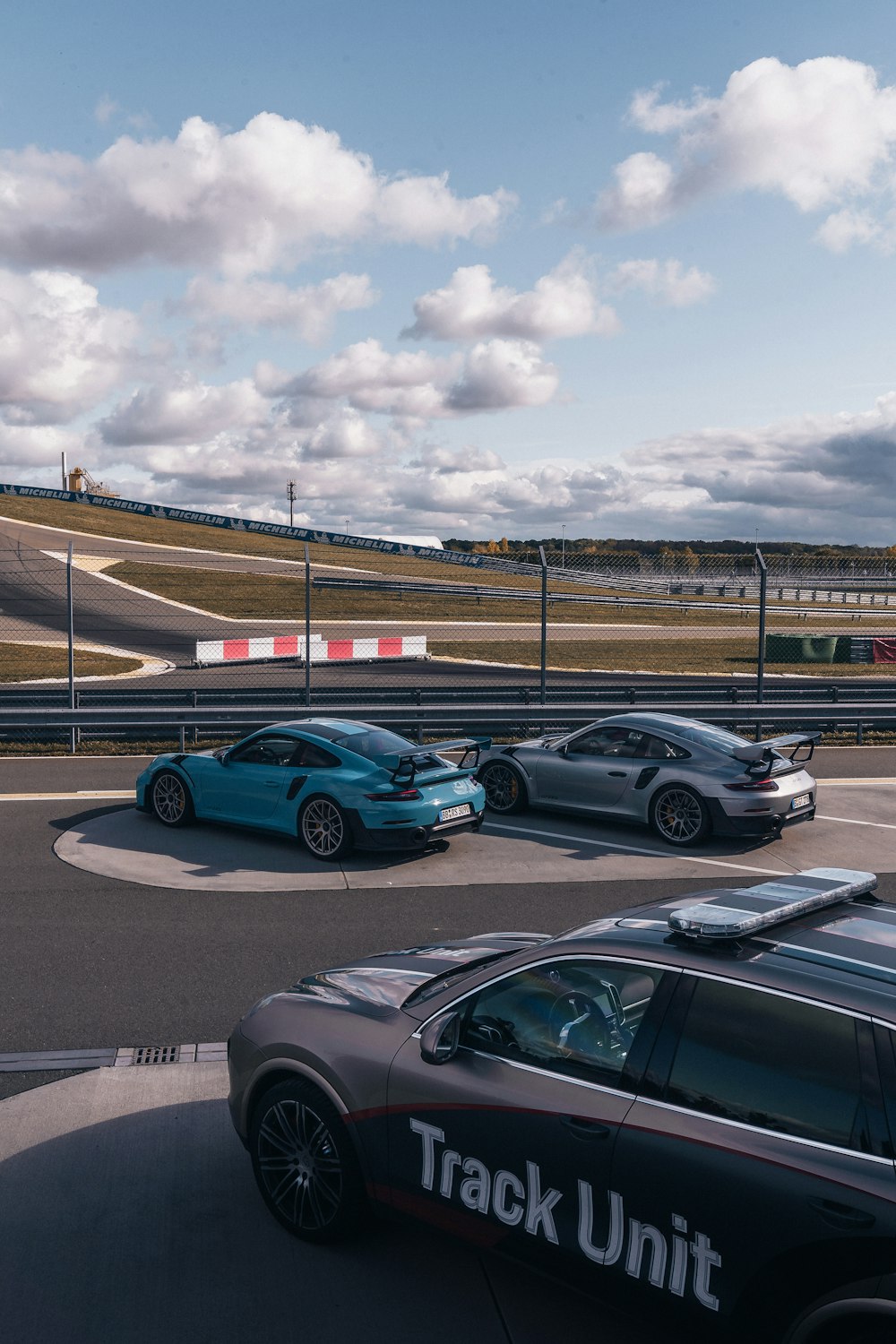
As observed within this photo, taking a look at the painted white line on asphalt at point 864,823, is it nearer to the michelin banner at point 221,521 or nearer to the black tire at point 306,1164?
the black tire at point 306,1164

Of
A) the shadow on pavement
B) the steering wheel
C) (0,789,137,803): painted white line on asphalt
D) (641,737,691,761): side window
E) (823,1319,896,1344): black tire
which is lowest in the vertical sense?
the shadow on pavement

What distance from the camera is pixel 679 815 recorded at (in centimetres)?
1049

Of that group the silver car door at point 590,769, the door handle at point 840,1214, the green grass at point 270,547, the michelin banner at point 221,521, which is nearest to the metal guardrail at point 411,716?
the silver car door at point 590,769

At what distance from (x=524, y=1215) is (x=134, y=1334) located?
1.34 m

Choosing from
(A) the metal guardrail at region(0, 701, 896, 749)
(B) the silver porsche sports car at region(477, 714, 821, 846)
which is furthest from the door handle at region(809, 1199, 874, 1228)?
(A) the metal guardrail at region(0, 701, 896, 749)

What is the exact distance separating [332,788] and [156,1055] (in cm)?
411

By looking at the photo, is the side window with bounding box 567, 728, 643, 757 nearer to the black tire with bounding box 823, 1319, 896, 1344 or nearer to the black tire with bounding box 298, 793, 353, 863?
the black tire with bounding box 298, 793, 353, 863

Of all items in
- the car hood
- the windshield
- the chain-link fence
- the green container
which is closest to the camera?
the windshield

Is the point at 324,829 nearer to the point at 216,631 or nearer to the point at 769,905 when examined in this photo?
the point at 769,905

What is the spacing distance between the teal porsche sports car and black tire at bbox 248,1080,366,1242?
5.31m

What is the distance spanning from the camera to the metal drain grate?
→ 5.54 m

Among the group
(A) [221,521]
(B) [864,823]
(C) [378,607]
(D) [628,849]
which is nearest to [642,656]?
(C) [378,607]

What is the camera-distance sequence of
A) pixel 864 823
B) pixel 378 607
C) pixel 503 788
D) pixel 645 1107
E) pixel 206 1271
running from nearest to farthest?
pixel 645 1107 < pixel 206 1271 < pixel 864 823 < pixel 503 788 < pixel 378 607

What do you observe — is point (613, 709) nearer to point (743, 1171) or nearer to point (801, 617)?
point (743, 1171)
